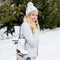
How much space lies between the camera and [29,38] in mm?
4746

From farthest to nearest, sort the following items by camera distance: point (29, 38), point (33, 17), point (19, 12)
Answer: point (19, 12) < point (33, 17) < point (29, 38)

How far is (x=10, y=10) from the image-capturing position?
13.9 meters

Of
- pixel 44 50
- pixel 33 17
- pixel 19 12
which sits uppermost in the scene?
pixel 33 17

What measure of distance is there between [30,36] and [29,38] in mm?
34

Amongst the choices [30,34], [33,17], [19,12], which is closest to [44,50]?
[19,12]

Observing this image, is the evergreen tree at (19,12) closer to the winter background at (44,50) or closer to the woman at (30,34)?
the winter background at (44,50)

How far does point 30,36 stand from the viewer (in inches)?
187

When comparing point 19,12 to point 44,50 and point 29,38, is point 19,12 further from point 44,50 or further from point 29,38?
point 29,38

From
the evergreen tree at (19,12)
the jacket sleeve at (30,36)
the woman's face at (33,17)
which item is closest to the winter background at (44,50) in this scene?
the evergreen tree at (19,12)

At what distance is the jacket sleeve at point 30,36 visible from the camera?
4746mm

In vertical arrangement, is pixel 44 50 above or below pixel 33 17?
below

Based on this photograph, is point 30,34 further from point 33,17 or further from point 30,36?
point 33,17

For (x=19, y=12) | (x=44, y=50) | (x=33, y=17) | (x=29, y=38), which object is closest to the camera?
(x=29, y=38)

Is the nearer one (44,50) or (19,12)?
(44,50)
